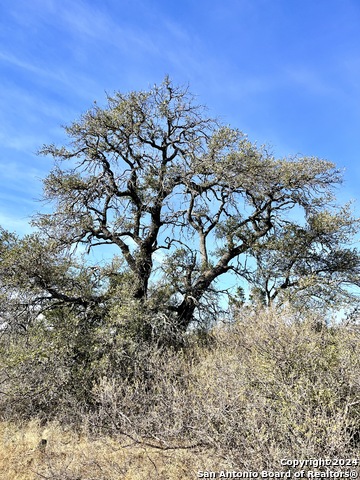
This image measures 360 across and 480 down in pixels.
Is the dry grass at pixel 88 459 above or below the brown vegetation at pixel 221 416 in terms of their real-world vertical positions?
below

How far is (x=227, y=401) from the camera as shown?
7195mm

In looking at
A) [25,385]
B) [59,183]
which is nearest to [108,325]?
[25,385]

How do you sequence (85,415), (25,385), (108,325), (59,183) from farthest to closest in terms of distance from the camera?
(59,183) < (108,325) < (25,385) < (85,415)

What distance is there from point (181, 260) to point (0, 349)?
281 inches

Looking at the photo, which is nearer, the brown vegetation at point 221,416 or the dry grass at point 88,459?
the brown vegetation at point 221,416

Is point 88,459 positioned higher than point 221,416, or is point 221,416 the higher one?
point 221,416

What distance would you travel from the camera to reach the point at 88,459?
7754 mm

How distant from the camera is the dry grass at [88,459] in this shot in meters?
7.07

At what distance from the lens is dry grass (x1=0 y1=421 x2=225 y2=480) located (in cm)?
707

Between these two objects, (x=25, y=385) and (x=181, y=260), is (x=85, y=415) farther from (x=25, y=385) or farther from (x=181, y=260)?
(x=181, y=260)

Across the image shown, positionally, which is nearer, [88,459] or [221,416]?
[221,416]

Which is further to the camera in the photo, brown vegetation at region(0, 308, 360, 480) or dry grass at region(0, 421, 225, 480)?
dry grass at region(0, 421, 225, 480)

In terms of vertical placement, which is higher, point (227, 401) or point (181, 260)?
point (181, 260)

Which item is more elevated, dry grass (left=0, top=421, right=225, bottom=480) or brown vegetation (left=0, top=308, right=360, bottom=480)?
brown vegetation (left=0, top=308, right=360, bottom=480)
